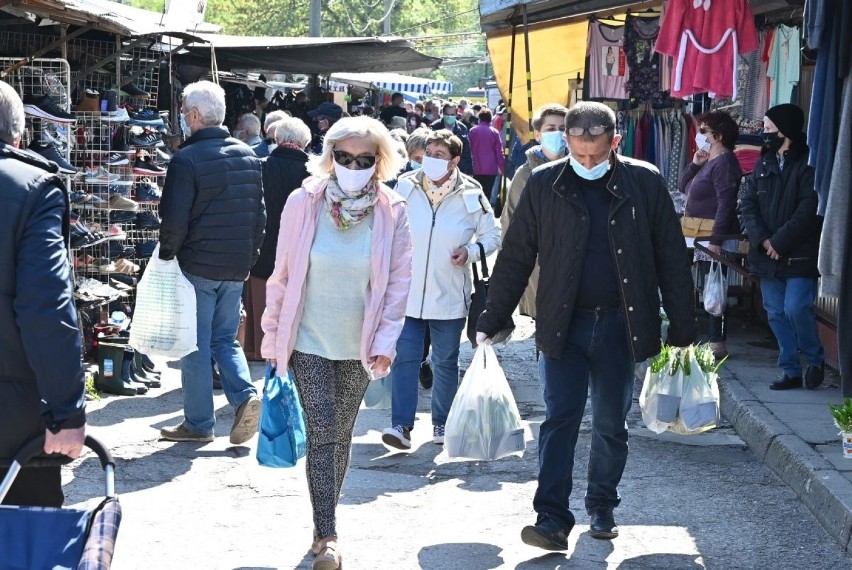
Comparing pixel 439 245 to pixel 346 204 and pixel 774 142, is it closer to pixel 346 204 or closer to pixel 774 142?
pixel 346 204

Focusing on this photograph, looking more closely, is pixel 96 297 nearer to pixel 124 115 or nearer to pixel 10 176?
pixel 124 115

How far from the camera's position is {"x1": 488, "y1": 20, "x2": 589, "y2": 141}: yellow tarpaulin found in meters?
12.9

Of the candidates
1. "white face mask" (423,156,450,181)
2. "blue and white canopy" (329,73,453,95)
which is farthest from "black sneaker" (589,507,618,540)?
"blue and white canopy" (329,73,453,95)

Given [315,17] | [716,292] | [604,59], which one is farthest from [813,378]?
[315,17]

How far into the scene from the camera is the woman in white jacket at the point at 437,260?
25.8 feet

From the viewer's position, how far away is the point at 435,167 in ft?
25.5

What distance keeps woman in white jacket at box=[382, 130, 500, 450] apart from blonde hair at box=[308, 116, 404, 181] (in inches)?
87.3

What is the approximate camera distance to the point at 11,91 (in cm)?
407

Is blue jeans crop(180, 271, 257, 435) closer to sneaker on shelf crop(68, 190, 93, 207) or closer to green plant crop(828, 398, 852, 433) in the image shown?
sneaker on shelf crop(68, 190, 93, 207)

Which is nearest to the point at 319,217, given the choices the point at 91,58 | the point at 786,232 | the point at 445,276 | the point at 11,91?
the point at 11,91

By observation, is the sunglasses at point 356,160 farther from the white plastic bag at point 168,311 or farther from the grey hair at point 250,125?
the grey hair at point 250,125

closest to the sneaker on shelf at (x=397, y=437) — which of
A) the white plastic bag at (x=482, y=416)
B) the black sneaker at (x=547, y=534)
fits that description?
the white plastic bag at (x=482, y=416)

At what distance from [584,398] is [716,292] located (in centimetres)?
488

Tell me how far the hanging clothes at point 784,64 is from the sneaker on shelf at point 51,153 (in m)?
5.51
